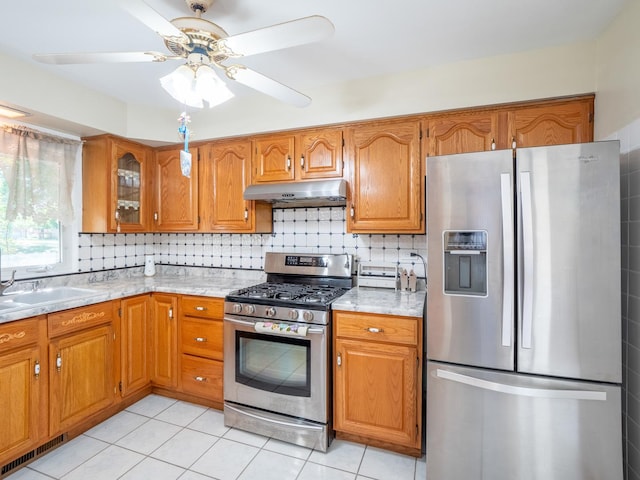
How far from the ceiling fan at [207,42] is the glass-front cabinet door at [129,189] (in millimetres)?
1498

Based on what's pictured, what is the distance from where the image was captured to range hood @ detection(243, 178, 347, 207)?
88.5 inches

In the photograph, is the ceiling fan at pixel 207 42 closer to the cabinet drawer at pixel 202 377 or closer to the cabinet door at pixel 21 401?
the cabinet door at pixel 21 401

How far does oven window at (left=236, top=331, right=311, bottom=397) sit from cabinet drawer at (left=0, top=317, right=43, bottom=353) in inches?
45.3

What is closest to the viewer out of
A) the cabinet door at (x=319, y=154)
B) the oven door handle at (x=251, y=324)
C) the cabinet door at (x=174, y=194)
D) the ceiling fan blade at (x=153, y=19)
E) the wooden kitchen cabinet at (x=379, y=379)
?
the ceiling fan blade at (x=153, y=19)

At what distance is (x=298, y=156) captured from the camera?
2482 millimetres

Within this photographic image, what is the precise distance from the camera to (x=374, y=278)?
8.05 ft

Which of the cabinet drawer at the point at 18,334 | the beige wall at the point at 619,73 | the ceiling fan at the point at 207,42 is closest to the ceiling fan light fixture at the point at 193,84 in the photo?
the ceiling fan at the point at 207,42

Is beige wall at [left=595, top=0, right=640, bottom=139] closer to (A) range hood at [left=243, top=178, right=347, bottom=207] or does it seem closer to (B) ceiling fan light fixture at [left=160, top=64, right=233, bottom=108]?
(A) range hood at [left=243, top=178, right=347, bottom=207]

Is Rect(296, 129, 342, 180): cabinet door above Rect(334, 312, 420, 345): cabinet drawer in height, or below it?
above

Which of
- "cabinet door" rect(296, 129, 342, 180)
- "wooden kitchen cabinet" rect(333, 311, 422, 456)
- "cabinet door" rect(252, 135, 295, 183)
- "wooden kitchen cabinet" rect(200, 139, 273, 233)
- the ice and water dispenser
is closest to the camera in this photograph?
the ice and water dispenser

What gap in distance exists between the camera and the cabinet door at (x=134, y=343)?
7.95ft

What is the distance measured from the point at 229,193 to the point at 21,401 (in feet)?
6.02

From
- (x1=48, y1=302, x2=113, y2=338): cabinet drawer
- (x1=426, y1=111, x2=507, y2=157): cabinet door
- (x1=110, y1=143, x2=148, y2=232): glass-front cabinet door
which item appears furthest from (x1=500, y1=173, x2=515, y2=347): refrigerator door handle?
(x1=110, y1=143, x2=148, y2=232): glass-front cabinet door

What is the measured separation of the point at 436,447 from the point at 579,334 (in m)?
0.88
